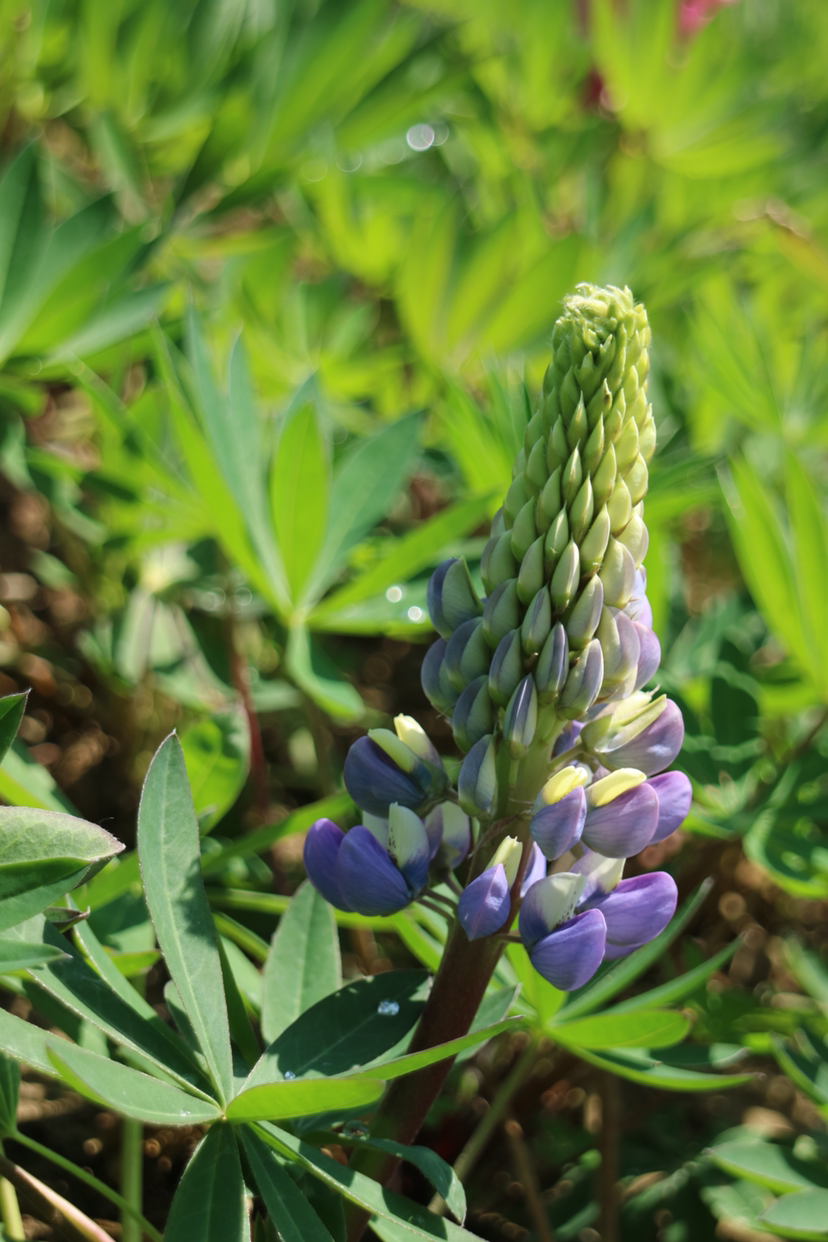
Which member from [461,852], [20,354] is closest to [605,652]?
[461,852]

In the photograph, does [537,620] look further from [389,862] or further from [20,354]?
[20,354]

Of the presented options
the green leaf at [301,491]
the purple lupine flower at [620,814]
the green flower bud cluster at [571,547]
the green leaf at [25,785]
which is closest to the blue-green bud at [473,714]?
the green flower bud cluster at [571,547]

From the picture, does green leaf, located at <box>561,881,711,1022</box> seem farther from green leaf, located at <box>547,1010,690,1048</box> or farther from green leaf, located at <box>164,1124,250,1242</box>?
green leaf, located at <box>164,1124,250,1242</box>

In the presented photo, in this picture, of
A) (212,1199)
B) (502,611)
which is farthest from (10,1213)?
(502,611)

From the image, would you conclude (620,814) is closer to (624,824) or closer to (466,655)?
(624,824)

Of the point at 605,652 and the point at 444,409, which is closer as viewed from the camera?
Result: the point at 605,652

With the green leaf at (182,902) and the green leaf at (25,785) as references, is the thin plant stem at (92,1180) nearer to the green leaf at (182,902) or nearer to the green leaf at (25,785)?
the green leaf at (182,902)
